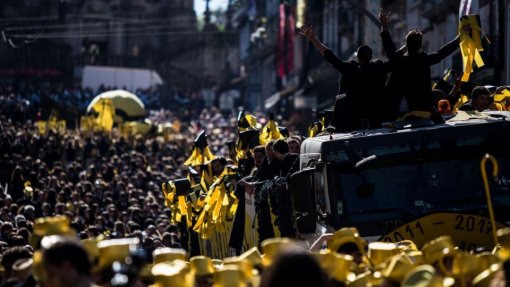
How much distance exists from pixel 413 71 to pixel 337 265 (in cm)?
488

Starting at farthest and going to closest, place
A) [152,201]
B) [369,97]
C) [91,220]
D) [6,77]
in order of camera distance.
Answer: [6,77], [152,201], [91,220], [369,97]

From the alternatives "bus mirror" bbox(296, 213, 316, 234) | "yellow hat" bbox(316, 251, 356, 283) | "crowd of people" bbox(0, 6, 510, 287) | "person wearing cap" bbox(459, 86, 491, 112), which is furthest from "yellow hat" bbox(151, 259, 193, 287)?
"person wearing cap" bbox(459, 86, 491, 112)

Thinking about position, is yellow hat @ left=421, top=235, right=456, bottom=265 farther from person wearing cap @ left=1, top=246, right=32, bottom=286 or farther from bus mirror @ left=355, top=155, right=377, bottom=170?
bus mirror @ left=355, top=155, right=377, bottom=170

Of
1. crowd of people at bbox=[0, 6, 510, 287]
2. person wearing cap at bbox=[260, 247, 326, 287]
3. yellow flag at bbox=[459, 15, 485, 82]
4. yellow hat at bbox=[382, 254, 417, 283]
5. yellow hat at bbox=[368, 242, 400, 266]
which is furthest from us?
yellow flag at bbox=[459, 15, 485, 82]

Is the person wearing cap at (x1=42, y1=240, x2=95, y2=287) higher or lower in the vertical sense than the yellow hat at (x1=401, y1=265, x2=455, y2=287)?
higher

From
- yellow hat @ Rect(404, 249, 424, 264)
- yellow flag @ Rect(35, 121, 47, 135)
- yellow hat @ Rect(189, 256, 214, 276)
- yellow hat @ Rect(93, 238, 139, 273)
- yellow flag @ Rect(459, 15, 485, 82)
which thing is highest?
yellow flag @ Rect(459, 15, 485, 82)

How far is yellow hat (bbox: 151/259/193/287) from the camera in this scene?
8.53 m

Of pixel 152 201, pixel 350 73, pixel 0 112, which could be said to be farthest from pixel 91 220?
pixel 0 112

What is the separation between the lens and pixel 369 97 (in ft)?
47.5

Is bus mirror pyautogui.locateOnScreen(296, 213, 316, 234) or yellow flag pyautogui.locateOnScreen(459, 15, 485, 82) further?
yellow flag pyautogui.locateOnScreen(459, 15, 485, 82)

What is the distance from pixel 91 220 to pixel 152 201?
4.99 metres

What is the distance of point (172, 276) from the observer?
8.55 metres

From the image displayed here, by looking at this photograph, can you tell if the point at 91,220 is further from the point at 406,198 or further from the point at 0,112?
the point at 0,112

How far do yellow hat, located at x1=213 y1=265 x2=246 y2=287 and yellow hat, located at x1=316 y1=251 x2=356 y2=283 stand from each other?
70 cm
